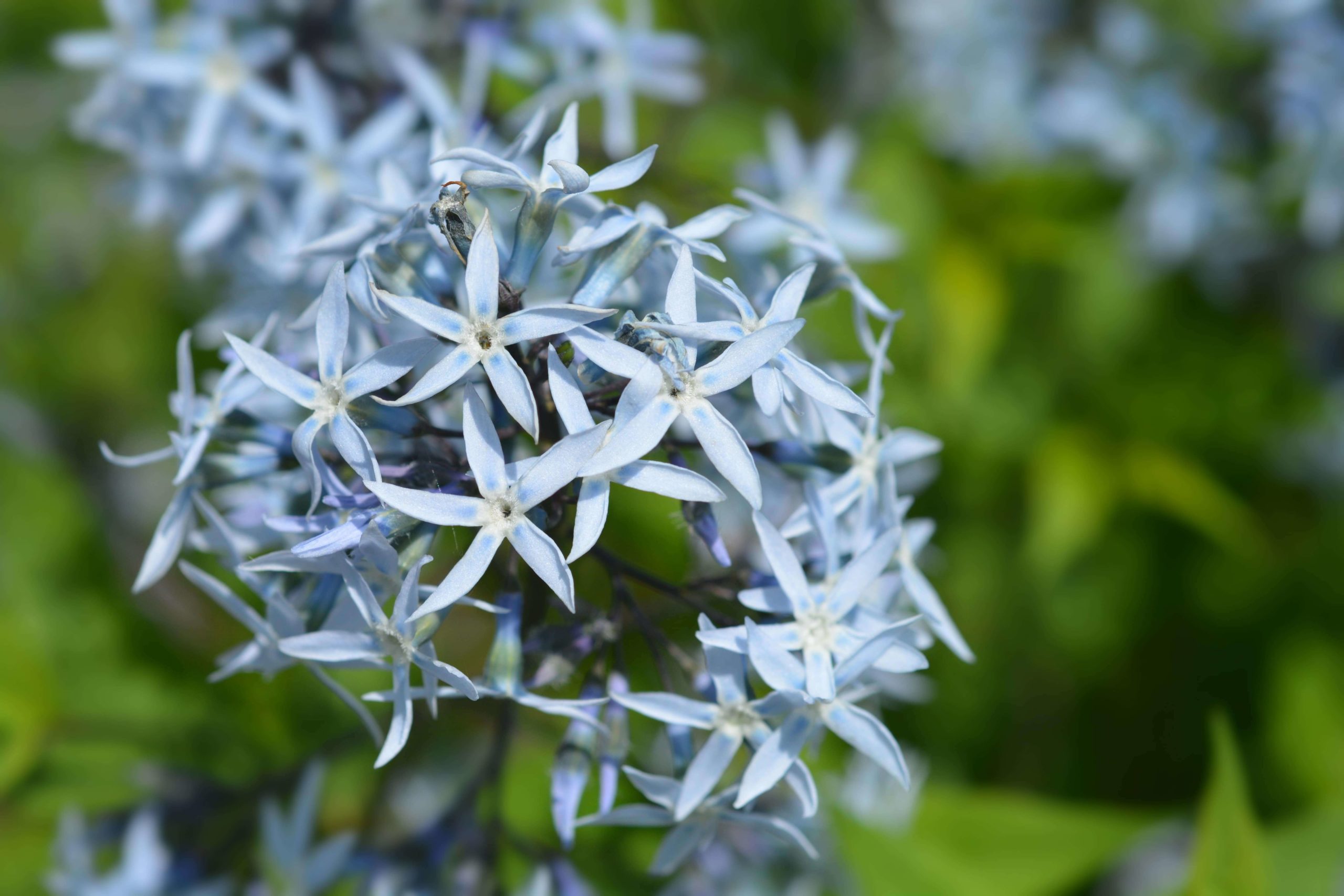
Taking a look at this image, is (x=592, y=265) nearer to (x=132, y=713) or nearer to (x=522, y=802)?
(x=522, y=802)

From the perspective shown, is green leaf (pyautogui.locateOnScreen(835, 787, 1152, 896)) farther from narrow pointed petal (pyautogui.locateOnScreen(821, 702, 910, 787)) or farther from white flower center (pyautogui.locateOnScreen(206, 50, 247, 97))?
white flower center (pyautogui.locateOnScreen(206, 50, 247, 97))

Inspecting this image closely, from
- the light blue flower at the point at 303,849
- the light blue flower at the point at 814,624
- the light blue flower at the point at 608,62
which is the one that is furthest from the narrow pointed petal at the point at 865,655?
the light blue flower at the point at 608,62

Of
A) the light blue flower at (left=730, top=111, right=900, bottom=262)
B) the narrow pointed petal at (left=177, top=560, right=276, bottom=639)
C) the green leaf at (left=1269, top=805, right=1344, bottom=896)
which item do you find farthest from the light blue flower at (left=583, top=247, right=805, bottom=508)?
the green leaf at (left=1269, top=805, right=1344, bottom=896)

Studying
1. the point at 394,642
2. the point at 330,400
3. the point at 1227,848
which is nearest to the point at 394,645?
the point at 394,642

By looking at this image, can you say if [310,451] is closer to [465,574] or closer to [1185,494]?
[465,574]

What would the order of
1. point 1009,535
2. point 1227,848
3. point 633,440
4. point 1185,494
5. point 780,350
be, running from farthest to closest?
point 1009,535
point 1185,494
point 1227,848
point 780,350
point 633,440

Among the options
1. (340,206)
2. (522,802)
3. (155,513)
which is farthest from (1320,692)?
(155,513)

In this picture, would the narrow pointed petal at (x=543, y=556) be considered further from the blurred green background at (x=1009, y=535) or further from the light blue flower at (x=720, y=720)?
the blurred green background at (x=1009, y=535)

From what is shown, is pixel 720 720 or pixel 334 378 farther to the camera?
pixel 720 720
